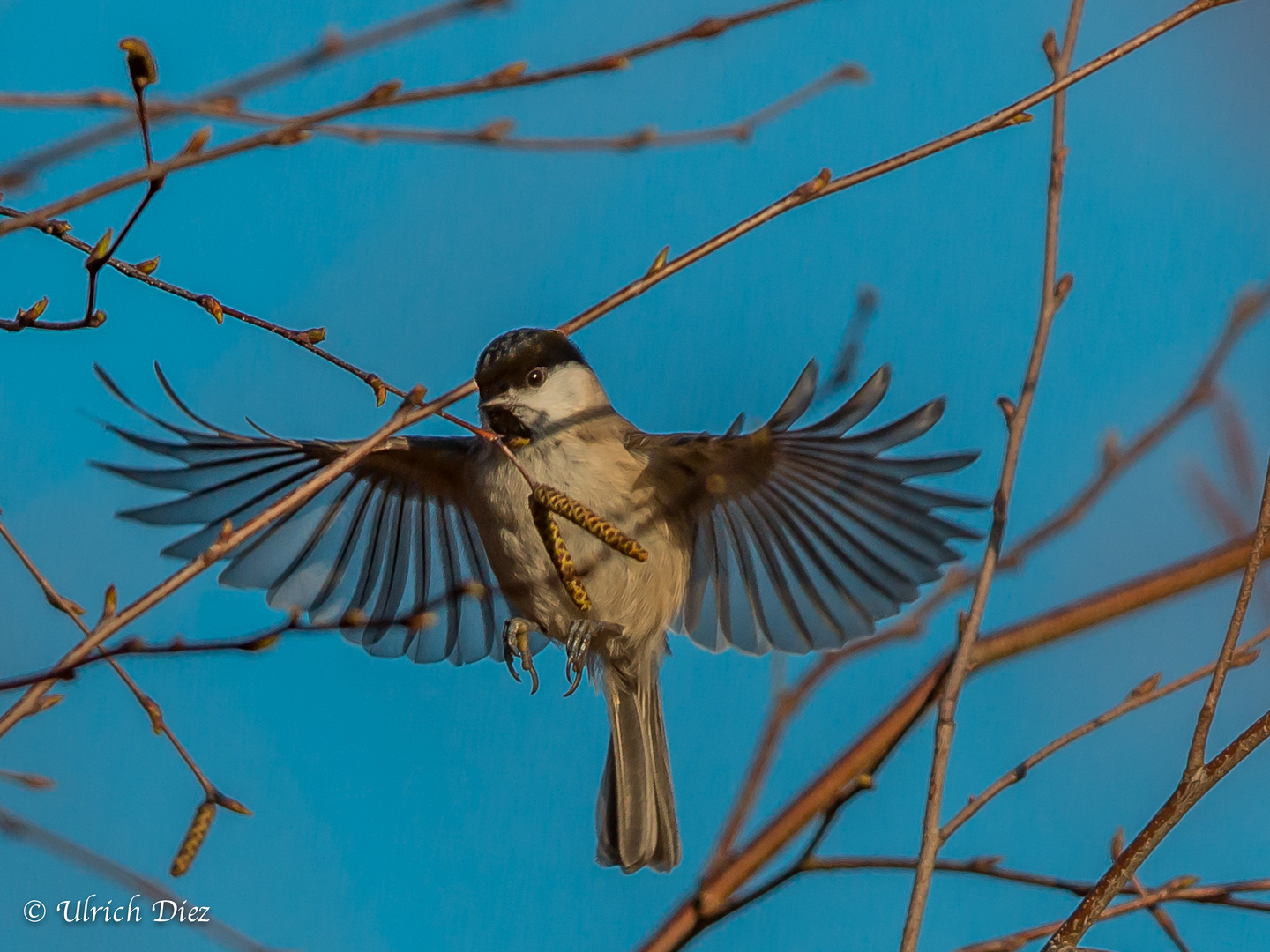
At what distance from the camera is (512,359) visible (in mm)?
3367

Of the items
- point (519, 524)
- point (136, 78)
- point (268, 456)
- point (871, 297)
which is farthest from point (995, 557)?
point (268, 456)

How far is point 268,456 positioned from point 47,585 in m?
1.84

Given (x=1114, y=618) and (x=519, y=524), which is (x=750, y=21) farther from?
(x=519, y=524)

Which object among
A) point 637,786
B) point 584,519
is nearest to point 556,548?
point 584,519

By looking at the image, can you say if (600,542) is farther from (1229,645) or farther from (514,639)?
(1229,645)

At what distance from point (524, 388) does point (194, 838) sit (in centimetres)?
173

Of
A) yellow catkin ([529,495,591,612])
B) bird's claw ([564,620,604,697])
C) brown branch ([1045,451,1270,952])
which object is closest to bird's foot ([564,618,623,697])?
bird's claw ([564,620,604,697])

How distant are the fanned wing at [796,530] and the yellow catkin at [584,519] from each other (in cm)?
89

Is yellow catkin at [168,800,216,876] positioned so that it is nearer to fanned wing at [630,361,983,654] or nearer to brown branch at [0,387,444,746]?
brown branch at [0,387,444,746]

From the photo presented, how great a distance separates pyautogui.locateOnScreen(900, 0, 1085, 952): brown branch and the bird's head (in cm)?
164

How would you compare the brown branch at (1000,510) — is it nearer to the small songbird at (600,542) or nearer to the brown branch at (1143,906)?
the brown branch at (1143,906)

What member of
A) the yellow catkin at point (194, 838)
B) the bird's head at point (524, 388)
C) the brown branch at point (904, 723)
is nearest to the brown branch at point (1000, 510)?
the brown branch at point (904, 723)

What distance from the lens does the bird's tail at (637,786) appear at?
11.8 ft

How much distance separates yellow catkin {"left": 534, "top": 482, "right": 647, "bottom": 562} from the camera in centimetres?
204
